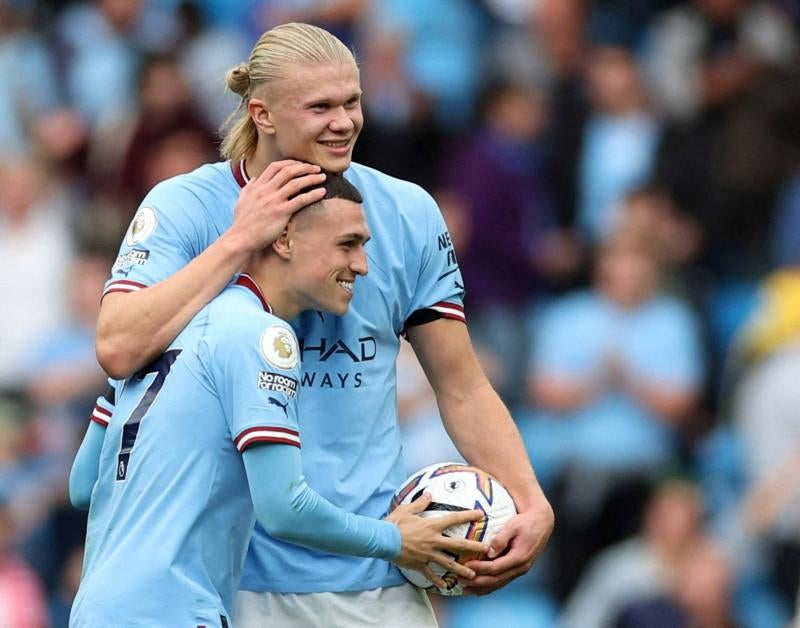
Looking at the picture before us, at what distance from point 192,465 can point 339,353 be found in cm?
84

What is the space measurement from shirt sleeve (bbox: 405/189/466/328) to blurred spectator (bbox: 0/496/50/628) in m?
4.25

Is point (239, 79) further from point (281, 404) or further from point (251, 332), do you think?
point (281, 404)

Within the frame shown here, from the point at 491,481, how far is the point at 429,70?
23.9 feet

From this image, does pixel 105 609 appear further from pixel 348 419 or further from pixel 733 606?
pixel 733 606

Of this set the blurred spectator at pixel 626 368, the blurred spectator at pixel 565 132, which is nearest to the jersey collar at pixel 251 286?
the blurred spectator at pixel 626 368

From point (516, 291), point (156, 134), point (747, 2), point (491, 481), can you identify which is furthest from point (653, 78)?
point (491, 481)

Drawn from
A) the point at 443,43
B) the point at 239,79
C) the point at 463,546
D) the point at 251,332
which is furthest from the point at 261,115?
the point at 443,43

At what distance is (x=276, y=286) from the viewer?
5555mm

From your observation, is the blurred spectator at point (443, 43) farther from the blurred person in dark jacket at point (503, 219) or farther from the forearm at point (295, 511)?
the forearm at point (295, 511)

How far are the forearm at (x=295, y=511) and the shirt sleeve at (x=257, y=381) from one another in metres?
0.05

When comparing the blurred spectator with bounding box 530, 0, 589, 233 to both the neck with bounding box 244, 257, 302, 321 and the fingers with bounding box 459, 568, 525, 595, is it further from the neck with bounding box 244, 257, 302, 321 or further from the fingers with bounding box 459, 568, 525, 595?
the neck with bounding box 244, 257, 302, 321

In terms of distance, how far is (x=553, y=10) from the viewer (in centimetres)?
1291

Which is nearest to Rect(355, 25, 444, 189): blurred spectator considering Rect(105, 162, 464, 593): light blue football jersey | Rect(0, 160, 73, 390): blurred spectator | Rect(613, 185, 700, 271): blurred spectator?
Rect(613, 185, 700, 271): blurred spectator

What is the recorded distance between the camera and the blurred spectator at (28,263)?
39.1ft
